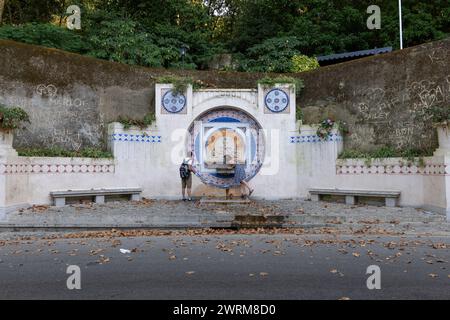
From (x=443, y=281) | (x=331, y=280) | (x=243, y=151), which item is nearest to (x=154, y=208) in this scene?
(x=243, y=151)

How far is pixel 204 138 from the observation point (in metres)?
14.8

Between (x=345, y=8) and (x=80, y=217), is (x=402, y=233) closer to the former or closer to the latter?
(x=80, y=217)

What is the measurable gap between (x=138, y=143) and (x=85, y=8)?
32.3ft

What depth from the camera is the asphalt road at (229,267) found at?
16.0 ft

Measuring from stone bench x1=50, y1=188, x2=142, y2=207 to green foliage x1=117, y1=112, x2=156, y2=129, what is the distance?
6.78ft

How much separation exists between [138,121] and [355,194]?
7233 millimetres

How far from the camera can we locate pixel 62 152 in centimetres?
1288

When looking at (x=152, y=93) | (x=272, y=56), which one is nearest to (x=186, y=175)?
(x=152, y=93)

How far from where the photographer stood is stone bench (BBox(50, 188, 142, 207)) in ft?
40.0

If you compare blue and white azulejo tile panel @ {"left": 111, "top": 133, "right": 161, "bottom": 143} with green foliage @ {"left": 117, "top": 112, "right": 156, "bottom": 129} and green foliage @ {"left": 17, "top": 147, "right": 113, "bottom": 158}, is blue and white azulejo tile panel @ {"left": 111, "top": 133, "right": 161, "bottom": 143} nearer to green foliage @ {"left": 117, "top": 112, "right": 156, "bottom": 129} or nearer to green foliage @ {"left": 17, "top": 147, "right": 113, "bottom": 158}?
green foliage @ {"left": 117, "top": 112, "right": 156, "bottom": 129}
